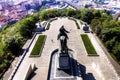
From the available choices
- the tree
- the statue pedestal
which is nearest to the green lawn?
the statue pedestal

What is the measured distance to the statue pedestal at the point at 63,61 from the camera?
2903cm

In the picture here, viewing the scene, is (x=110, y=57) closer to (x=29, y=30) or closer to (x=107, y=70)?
(x=107, y=70)

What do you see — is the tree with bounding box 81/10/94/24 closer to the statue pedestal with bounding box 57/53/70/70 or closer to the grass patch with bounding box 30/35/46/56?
the grass patch with bounding box 30/35/46/56

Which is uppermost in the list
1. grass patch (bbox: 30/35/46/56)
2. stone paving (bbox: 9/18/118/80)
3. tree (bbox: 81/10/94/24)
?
tree (bbox: 81/10/94/24)

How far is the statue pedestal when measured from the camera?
2903cm

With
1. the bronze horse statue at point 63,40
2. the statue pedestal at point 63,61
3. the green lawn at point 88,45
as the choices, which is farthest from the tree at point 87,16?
the statue pedestal at point 63,61

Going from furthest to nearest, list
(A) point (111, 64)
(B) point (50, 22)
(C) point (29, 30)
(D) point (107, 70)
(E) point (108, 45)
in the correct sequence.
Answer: (B) point (50, 22), (C) point (29, 30), (E) point (108, 45), (A) point (111, 64), (D) point (107, 70)

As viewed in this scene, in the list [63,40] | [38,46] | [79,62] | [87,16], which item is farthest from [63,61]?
[87,16]

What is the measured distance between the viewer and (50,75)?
29.3 meters

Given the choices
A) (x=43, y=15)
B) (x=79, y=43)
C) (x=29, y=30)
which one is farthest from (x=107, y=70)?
(x=43, y=15)

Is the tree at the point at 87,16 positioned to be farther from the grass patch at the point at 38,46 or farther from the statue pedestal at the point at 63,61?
the statue pedestal at the point at 63,61

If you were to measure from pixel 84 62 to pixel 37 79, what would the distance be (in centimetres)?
969

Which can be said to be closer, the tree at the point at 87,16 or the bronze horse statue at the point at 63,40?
the bronze horse statue at the point at 63,40

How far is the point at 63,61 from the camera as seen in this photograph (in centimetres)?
2925
